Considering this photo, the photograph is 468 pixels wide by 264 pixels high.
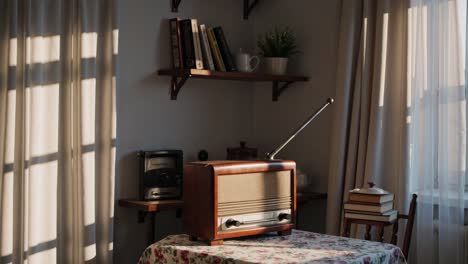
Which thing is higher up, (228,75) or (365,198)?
(228,75)

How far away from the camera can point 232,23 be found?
4059 mm

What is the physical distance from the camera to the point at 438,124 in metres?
3.18

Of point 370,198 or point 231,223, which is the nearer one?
point 231,223

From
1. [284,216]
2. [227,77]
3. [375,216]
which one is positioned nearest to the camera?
[284,216]

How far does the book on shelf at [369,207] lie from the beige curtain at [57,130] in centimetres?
122

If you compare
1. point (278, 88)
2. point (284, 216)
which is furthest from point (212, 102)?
point (284, 216)

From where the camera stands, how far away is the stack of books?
9.33 feet

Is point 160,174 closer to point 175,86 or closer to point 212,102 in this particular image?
point 175,86

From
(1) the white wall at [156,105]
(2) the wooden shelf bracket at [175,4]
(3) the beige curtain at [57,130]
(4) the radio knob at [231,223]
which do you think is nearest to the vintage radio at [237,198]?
A: (4) the radio knob at [231,223]

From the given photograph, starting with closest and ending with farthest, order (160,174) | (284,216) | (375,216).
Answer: (284,216)
(375,216)
(160,174)

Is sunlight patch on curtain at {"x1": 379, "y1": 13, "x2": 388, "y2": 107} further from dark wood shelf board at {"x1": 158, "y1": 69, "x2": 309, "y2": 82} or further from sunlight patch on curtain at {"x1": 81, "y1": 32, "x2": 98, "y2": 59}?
sunlight patch on curtain at {"x1": 81, "y1": 32, "x2": 98, "y2": 59}

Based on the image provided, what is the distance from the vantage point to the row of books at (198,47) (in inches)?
139

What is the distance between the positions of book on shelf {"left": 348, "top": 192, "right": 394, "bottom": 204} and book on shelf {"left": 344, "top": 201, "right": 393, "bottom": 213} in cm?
1

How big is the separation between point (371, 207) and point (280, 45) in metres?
1.34
